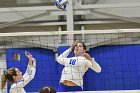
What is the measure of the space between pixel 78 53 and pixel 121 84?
2.07m

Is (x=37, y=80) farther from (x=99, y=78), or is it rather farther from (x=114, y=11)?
(x=114, y=11)

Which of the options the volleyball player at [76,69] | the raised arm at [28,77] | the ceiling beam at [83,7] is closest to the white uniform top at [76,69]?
the volleyball player at [76,69]

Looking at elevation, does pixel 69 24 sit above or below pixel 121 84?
above

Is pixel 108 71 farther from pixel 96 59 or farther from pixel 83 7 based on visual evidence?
pixel 83 7

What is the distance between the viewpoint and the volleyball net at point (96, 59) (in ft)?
19.2

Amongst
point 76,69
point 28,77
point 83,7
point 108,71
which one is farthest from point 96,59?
point 28,77

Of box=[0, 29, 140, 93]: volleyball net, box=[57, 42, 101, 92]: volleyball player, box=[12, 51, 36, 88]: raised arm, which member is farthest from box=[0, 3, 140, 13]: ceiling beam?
box=[12, 51, 36, 88]: raised arm

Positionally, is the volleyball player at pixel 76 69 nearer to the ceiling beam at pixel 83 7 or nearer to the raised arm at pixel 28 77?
the raised arm at pixel 28 77

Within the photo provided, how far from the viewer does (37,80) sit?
231 inches

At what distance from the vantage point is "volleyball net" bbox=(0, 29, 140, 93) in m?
5.85

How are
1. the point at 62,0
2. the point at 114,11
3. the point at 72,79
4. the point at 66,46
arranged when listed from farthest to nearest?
1. the point at 114,11
2. the point at 66,46
3. the point at 62,0
4. the point at 72,79

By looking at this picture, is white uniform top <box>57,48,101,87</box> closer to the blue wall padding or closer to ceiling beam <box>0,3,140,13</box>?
the blue wall padding

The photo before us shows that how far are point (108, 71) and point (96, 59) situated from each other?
0.30 metres

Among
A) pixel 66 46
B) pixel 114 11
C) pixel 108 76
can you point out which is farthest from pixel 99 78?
pixel 114 11
